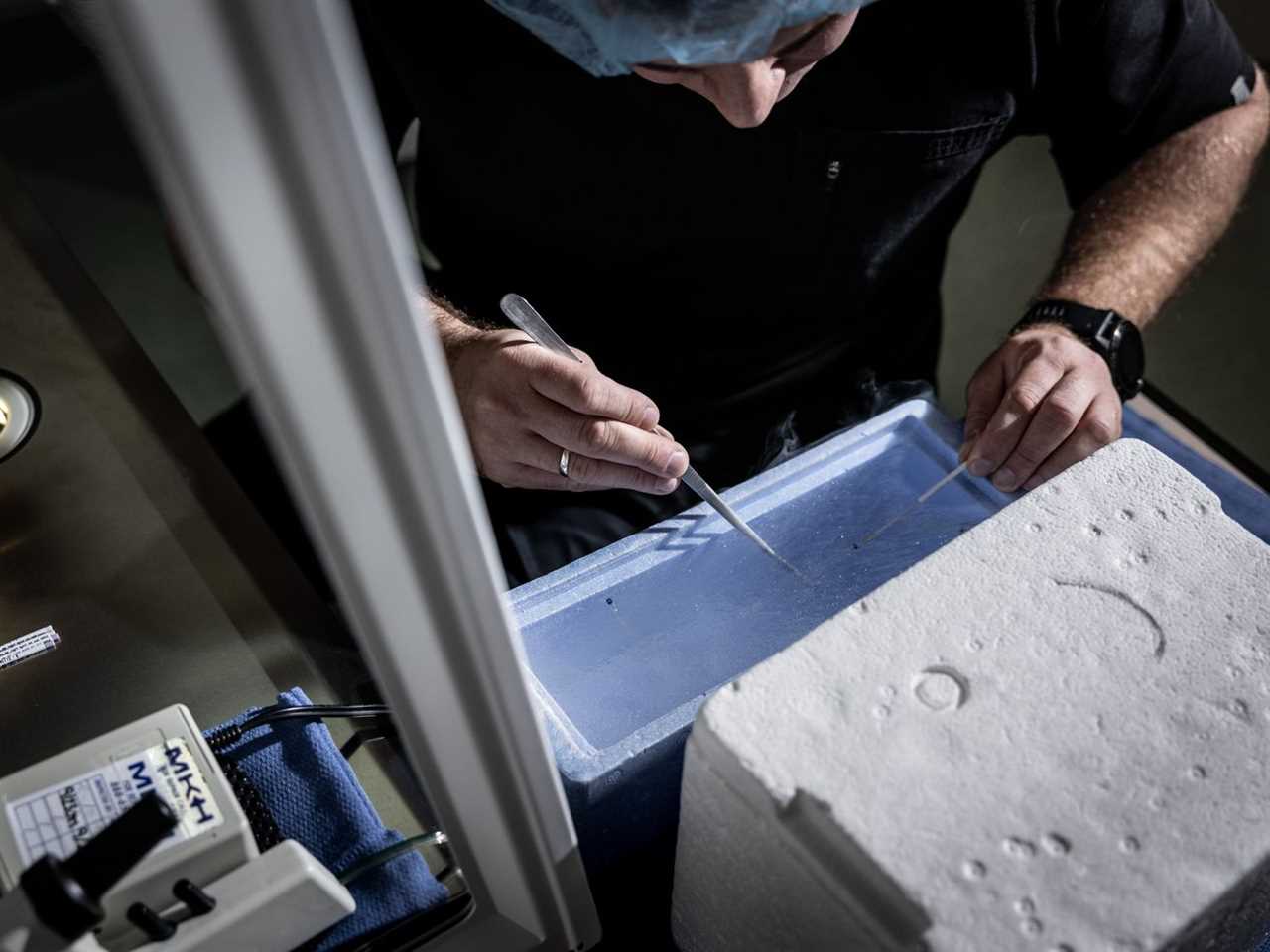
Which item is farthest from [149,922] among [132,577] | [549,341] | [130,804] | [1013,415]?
[1013,415]

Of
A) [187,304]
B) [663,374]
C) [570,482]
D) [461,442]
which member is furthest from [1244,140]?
[187,304]

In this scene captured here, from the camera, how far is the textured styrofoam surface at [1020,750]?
0.42 meters

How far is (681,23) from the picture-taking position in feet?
1.90

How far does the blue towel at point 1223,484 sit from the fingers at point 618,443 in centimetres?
42

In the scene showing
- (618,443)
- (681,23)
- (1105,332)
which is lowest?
(1105,332)

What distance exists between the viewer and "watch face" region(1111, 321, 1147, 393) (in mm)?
982

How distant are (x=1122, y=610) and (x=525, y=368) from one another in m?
0.50

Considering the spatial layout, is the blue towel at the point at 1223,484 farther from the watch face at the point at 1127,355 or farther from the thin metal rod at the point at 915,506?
the thin metal rod at the point at 915,506

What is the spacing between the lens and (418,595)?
34cm

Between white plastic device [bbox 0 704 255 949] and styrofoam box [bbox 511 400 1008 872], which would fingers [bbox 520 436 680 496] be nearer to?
styrofoam box [bbox 511 400 1008 872]

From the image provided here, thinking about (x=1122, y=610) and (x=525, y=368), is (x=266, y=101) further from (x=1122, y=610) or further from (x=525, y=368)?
(x=525, y=368)

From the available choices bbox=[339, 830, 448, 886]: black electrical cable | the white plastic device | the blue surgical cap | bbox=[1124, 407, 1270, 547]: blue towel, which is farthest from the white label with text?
bbox=[1124, 407, 1270, 547]: blue towel

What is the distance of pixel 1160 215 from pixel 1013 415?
450 millimetres

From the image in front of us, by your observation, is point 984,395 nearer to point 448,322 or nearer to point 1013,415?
point 1013,415
